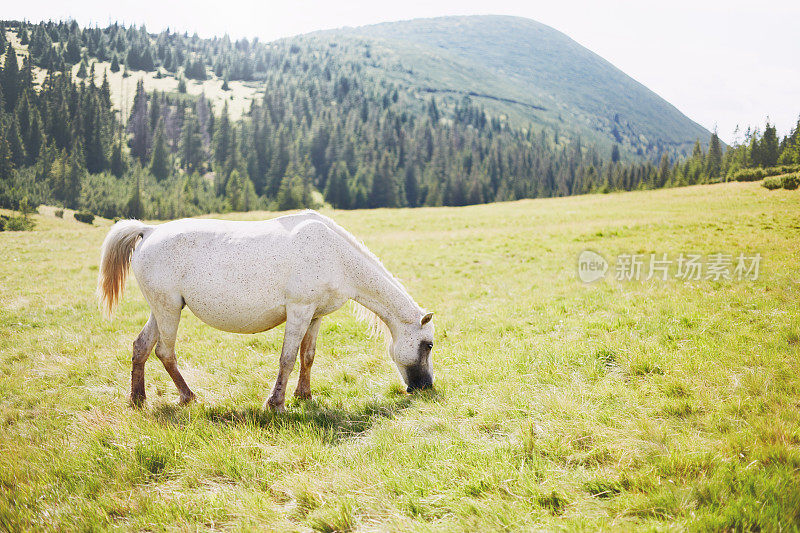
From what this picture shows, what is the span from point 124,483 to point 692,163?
445 ft

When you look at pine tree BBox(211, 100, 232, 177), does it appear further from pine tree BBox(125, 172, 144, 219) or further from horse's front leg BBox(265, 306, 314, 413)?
horse's front leg BBox(265, 306, 314, 413)

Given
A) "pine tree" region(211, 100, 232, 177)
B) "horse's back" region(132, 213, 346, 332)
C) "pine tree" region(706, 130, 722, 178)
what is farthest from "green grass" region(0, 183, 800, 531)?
"pine tree" region(211, 100, 232, 177)

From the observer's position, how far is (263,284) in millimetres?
5961

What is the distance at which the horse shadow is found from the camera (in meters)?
5.29

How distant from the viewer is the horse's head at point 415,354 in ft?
21.5

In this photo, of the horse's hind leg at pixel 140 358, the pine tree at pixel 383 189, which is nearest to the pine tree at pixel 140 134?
the pine tree at pixel 383 189

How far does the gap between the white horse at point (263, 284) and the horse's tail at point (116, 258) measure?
19 mm

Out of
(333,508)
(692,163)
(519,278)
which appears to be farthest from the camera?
(692,163)

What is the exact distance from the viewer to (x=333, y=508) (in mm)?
3648

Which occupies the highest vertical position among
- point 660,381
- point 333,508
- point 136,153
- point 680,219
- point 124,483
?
point 136,153

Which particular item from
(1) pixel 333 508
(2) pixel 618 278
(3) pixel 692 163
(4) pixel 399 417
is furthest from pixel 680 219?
(3) pixel 692 163

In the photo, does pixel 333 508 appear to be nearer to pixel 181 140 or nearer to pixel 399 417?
pixel 399 417

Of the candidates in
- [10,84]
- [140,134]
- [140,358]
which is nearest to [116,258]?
[140,358]

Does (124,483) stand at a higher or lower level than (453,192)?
lower
